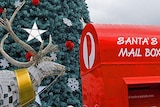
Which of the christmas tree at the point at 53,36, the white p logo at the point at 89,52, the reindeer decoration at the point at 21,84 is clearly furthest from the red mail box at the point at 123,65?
the christmas tree at the point at 53,36

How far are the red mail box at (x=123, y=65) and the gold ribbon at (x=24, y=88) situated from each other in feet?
1.90

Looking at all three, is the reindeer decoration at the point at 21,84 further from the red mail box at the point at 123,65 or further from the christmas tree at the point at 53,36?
the christmas tree at the point at 53,36

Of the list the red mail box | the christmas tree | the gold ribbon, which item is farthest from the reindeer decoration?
the christmas tree

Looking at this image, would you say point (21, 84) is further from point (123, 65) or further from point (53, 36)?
point (53, 36)

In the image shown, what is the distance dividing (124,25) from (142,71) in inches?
20.3

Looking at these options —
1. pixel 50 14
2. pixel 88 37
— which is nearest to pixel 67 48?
pixel 50 14

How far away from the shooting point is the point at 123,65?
11.5ft

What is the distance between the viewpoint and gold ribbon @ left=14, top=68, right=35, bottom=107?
3.69m

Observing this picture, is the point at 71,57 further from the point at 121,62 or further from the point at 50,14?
the point at 121,62

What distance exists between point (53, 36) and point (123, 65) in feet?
9.68

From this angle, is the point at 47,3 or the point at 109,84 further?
the point at 47,3

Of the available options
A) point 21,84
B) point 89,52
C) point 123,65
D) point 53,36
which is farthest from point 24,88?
point 53,36

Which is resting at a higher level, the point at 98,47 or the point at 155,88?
the point at 98,47

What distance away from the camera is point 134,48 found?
11.7ft
